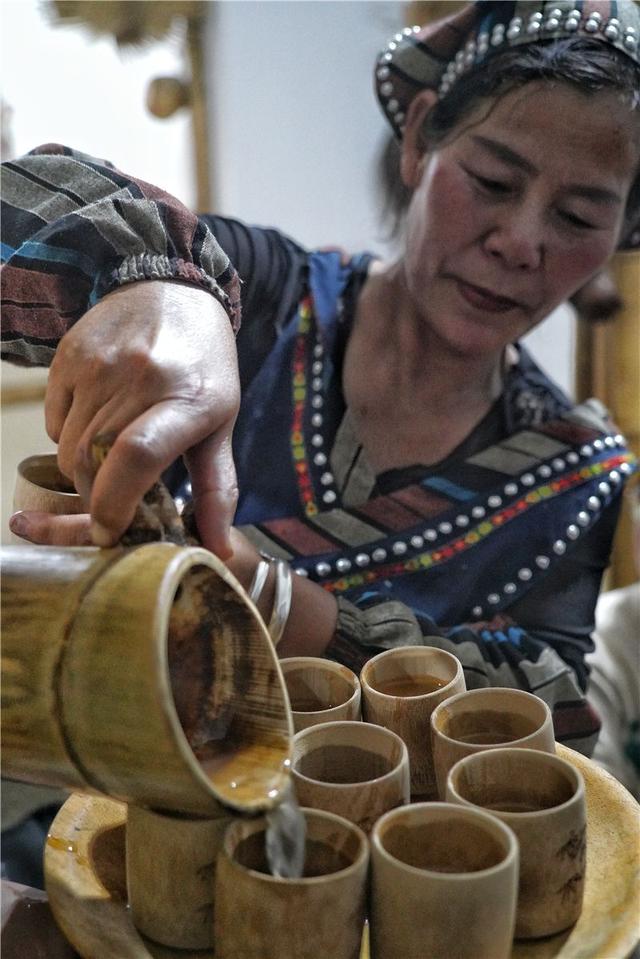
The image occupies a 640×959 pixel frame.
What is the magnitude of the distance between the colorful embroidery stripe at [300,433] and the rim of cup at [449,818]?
526 mm

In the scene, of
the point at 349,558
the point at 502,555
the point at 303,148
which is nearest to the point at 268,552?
the point at 349,558

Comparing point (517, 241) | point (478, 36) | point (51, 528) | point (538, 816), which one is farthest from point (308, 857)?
point (478, 36)

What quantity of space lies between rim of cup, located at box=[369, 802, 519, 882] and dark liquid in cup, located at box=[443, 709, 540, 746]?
109 millimetres

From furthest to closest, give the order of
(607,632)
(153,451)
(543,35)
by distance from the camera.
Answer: (607,632)
(543,35)
(153,451)

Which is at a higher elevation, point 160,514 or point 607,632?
point 160,514

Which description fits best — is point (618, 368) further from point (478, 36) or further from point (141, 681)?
point (141, 681)

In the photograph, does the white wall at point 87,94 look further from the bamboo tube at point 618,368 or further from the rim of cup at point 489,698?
the bamboo tube at point 618,368

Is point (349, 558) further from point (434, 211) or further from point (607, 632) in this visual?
point (607, 632)

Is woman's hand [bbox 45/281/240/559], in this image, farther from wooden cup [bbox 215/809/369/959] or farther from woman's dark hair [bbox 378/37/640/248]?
woman's dark hair [bbox 378/37/640/248]

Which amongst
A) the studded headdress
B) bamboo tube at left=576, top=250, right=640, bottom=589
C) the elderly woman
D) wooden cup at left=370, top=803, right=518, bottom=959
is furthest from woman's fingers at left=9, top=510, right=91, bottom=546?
bamboo tube at left=576, top=250, right=640, bottom=589

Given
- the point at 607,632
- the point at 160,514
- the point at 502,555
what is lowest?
the point at 607,632

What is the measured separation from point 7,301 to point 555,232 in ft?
1.82

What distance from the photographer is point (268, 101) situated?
5.33 ft

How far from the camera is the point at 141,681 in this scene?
486 mm
